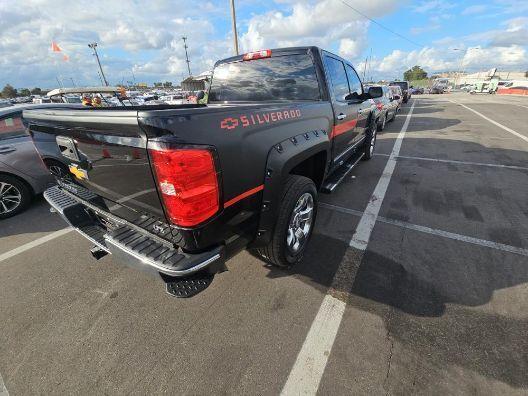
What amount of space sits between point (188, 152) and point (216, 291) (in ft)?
5.41

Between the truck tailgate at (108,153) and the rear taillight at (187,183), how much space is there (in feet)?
0.41

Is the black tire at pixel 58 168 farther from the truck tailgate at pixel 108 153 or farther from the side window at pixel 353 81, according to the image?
the side window at pixel 353 81

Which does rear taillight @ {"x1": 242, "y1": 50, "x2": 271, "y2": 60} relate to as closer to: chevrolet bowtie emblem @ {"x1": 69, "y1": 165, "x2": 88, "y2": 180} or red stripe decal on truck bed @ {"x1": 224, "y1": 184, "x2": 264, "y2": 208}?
red stripe decal on truck bed @ {"x1": 224, "y1": 184, "x2": 264, "y2": 208}

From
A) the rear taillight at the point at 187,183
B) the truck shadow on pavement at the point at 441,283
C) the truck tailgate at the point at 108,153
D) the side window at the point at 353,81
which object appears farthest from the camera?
the side window at the point at 353,81

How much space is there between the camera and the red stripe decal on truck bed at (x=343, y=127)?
3.60 metres

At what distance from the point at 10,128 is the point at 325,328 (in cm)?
546

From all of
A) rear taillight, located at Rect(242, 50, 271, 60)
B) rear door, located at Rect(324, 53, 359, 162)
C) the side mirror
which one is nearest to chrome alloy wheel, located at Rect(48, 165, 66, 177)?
rear taillight, located at Rect(242, 50, 271, 60)

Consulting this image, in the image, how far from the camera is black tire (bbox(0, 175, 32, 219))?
426cm

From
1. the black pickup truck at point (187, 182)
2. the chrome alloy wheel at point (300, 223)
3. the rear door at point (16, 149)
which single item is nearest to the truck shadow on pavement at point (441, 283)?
the chrome alloy wheel at point (300, 223)

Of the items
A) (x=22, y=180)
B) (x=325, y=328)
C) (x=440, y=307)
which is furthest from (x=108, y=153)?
(x=22, y=180)

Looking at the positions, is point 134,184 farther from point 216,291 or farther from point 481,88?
point 481,88

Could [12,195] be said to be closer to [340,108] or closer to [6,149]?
[6,149]

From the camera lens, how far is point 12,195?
14.4 feet

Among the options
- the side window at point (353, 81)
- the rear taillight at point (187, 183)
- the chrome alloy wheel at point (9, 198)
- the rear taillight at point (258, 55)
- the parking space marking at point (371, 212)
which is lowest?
the parking space marking at point (371, 212)
